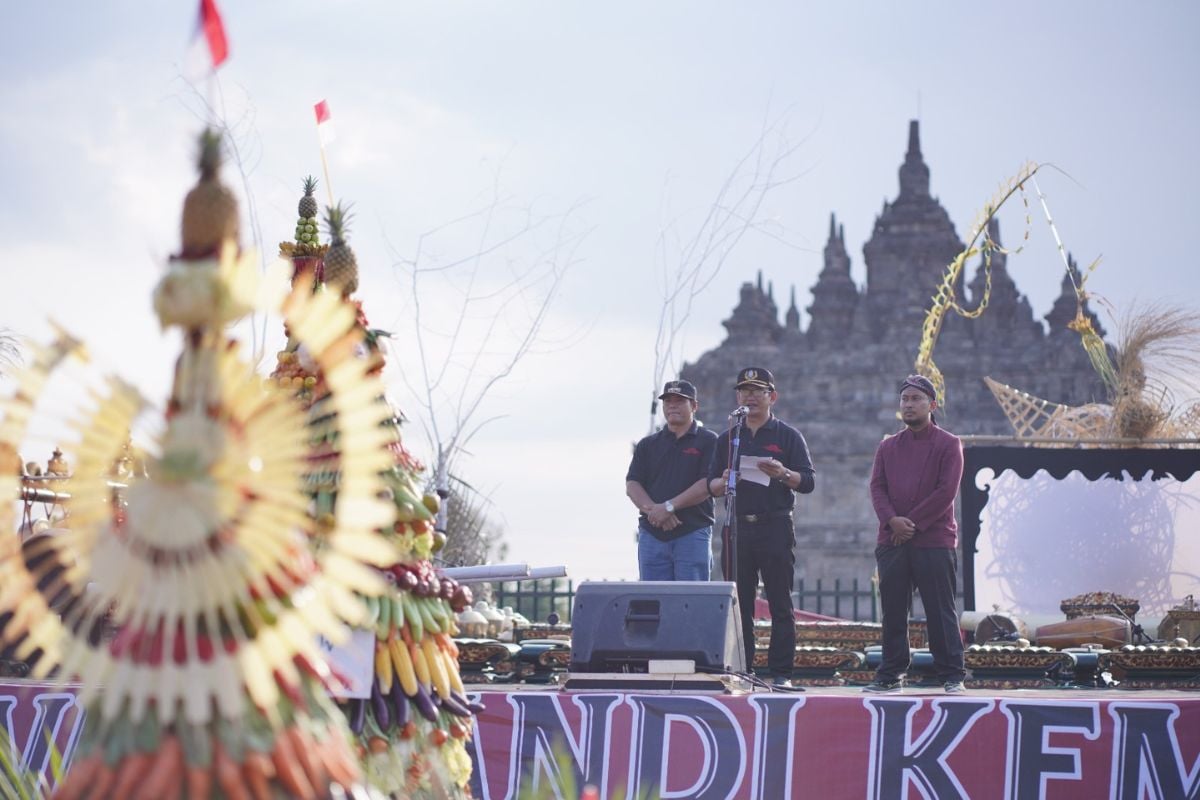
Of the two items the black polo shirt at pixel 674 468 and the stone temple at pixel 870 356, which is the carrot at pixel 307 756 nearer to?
the black polo shirt at pixel 674 468

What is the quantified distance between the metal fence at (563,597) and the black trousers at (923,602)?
154 cm

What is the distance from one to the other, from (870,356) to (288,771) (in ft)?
113

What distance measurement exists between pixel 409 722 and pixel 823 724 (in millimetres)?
2887

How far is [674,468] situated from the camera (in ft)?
26.6

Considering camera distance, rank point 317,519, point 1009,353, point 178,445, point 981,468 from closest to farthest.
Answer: point 178,445
point 317,519
point 981,468
point 1009,353

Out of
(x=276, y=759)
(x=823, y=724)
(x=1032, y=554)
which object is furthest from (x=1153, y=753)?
(x=1032, y=554)

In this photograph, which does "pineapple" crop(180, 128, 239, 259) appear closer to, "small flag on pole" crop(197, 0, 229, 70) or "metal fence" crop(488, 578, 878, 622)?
"small flag on pole" crop(197, 0, 229, 70)

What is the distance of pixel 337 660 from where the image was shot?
11.9 ft

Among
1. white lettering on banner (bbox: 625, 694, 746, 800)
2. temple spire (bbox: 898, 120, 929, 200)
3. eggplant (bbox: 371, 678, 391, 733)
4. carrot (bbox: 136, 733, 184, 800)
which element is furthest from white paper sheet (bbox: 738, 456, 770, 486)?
temple spire (bbox: 898, 120, 929, 200)

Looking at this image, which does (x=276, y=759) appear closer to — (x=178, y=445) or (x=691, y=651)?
(x=178, y=445)

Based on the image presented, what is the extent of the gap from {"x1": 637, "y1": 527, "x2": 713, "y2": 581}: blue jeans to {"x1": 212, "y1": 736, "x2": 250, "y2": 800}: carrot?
550 centimetres

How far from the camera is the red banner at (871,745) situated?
5938 mm

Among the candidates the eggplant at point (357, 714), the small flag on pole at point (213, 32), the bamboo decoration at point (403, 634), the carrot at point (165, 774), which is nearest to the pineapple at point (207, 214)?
the small flag on pole at point (213, 32)

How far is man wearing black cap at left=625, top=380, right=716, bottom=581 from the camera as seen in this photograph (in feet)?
26.0
